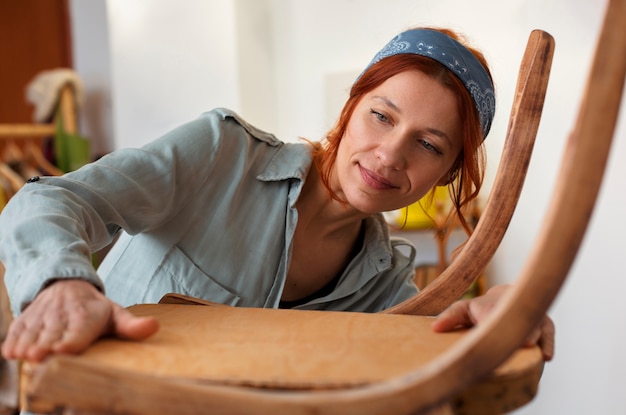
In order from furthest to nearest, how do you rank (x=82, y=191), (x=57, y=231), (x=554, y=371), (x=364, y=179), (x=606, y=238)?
(x=554, y=371) → (x=606, y=238) → (x=364, y=179) → (x=82, y=191) → (x=57, y=231)

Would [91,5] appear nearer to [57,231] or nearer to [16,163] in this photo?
[16,163]

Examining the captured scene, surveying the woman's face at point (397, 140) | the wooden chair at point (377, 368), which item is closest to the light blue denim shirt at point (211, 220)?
the woman's face at point (397, 140)

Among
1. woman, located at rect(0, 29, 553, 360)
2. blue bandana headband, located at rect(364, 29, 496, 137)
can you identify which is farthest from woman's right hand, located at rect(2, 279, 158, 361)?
blue bandana headband, located at rect(364, 29, 496, 137)

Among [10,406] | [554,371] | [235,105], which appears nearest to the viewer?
[554,371]

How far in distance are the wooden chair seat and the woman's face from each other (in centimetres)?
35

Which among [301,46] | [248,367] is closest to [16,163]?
[301,46]

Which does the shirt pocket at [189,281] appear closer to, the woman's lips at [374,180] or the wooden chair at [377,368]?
the woman's lips at [374,180]

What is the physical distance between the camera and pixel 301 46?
3207 millimetres

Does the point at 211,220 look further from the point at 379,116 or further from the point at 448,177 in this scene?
the point at 448,177

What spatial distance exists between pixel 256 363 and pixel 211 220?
0.54 meters

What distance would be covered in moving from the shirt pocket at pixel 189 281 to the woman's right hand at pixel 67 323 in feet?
1.36

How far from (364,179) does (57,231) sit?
482 mm

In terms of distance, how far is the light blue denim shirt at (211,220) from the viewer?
917 mm

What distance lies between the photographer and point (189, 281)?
1039 millimetres
